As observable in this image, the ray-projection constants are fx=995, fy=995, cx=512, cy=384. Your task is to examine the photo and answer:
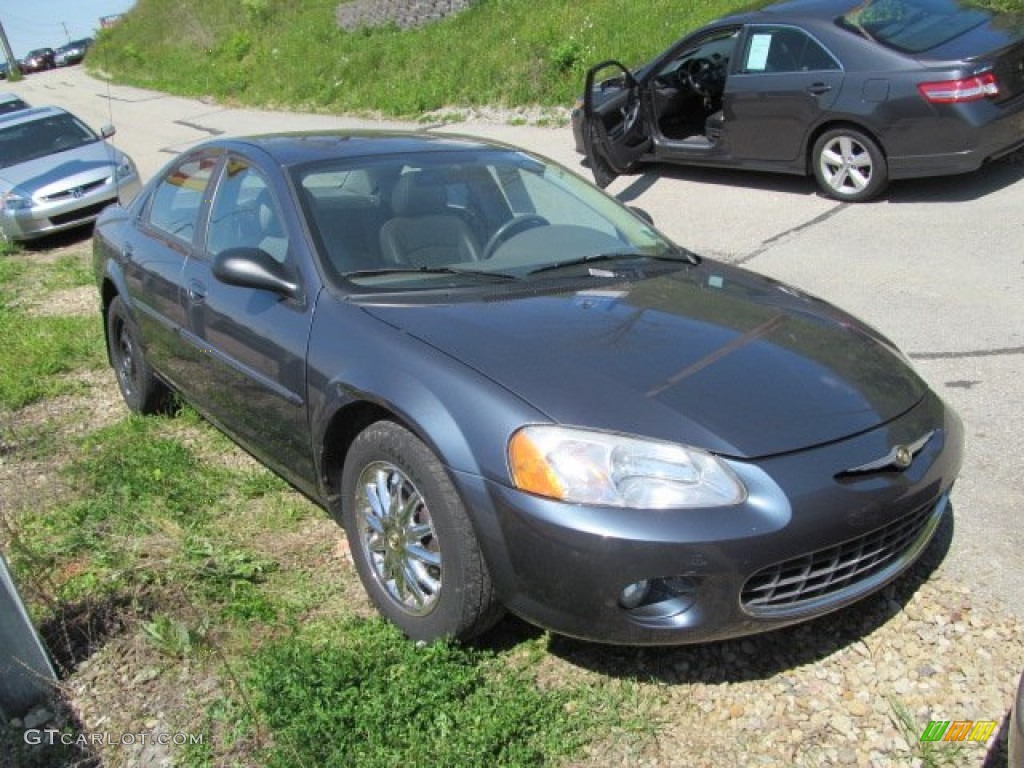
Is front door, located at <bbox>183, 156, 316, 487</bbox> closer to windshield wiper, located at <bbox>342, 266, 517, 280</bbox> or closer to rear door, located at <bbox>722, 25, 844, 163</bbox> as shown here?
windshield wiper, located at <bbox>342, 266, 517, 280</bbox>

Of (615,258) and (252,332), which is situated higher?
(615,258)

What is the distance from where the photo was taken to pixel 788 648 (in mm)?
3121

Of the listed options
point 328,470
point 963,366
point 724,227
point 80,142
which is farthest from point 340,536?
point 80,142

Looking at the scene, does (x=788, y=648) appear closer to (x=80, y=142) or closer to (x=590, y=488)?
(x=590, y=488)

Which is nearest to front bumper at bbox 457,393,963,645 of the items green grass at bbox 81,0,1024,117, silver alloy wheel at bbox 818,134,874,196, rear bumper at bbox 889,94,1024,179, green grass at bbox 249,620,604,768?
green grass at bbox 249,620,604,768

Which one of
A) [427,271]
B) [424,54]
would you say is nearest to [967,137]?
[427,271]

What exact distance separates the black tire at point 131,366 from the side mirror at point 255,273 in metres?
1.69

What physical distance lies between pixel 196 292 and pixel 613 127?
5.78 meters

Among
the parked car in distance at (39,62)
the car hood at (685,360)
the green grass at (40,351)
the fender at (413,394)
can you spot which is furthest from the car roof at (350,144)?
the parked car in distance at (39,62)

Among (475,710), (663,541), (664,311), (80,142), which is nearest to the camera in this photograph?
(663,541)

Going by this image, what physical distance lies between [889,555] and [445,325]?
5.01ft

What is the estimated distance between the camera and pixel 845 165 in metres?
7.91

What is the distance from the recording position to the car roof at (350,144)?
4133 mm

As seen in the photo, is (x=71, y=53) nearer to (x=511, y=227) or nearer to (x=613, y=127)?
(x=613, y=127)
